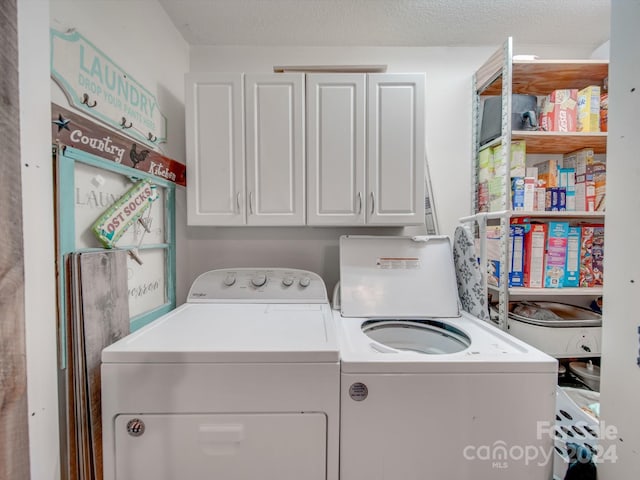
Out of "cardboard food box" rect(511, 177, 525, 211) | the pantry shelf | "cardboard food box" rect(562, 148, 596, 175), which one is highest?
the pantry shelf

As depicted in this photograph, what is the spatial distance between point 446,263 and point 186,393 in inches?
53.7

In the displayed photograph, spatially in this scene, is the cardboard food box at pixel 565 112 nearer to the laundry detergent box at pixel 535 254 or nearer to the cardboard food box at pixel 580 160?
the cardboard food box at pixel 580 160

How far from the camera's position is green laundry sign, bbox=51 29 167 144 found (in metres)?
0.91

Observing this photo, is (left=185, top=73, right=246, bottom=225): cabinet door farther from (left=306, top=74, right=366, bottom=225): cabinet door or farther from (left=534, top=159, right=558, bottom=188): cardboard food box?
(left=534, top=159, right=558, bottom=188): cardboard food box

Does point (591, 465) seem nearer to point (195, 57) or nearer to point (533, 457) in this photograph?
point (533, 457)

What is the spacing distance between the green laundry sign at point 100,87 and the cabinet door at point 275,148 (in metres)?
0.49

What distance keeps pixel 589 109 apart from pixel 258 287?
204 centimetres

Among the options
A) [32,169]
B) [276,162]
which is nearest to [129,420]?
[32,169]

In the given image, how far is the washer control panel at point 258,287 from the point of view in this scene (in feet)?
4.92

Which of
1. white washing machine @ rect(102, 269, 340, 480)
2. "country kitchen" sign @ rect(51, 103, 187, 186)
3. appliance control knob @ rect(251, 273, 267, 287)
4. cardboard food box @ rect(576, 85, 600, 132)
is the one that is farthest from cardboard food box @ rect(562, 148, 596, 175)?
"country kitchen" sign @ rect(51, 103, 187, 186)

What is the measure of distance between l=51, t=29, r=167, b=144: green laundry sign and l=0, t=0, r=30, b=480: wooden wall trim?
0.22 meters

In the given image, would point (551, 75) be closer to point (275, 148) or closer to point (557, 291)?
point (557, 291)

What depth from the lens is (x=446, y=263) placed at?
1.53 meters

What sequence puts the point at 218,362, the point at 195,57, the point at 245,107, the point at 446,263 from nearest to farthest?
the point at 218,362 < the point at 245,107 < the point at 446,263 < the point at 195,57
